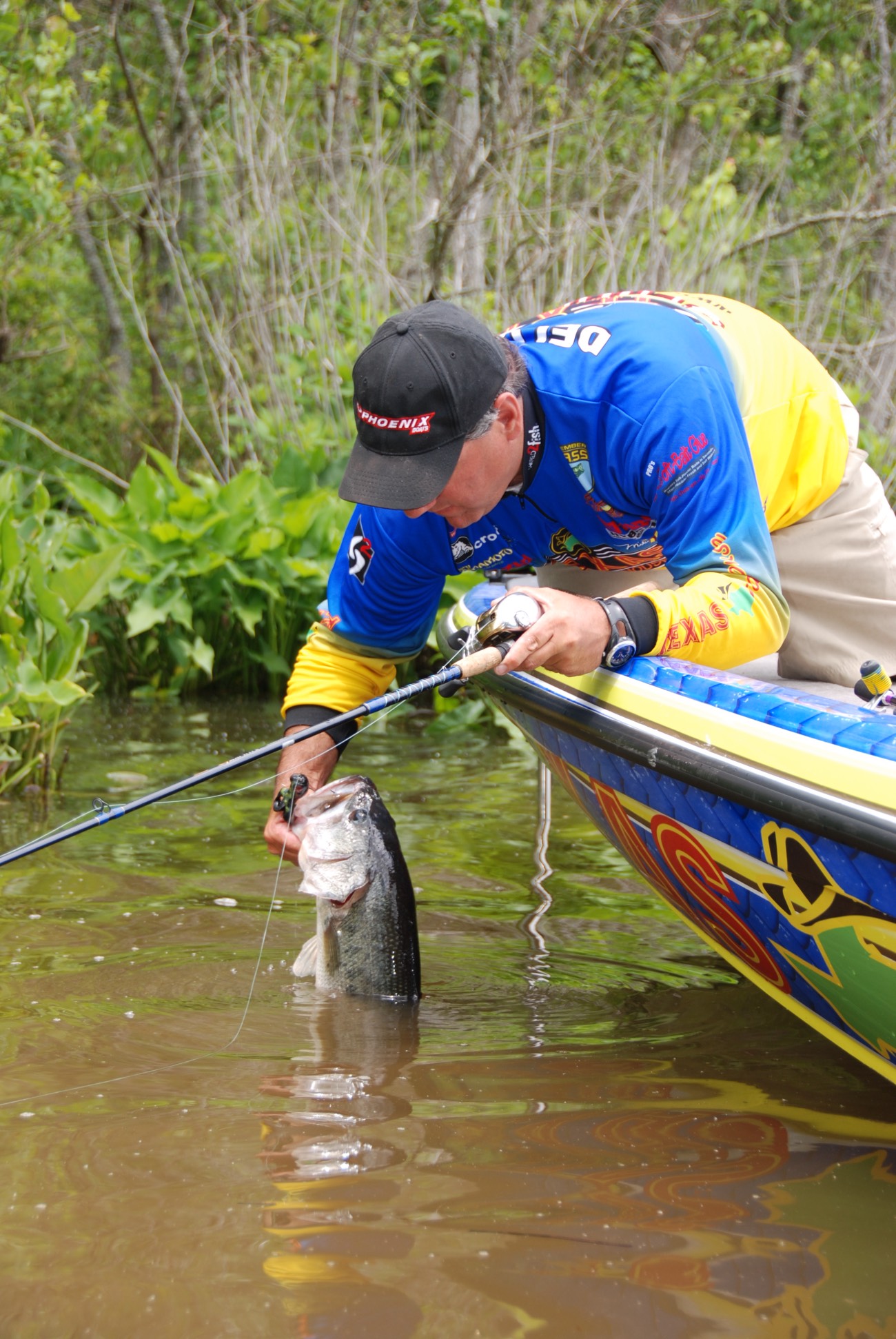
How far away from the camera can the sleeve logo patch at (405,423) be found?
9.12 ft

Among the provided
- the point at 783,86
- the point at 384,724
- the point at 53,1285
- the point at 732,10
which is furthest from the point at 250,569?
the point at 783,86

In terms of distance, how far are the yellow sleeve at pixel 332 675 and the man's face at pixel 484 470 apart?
0.73 m

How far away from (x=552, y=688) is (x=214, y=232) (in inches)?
256

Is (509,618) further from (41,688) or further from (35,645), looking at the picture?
(35,645)

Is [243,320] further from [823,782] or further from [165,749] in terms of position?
[823,782]

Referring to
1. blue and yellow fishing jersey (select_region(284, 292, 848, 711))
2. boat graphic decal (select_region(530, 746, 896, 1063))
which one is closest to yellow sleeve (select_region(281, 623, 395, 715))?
blue and yellow fishing jersey (select_region(284, 292, 848, 711))

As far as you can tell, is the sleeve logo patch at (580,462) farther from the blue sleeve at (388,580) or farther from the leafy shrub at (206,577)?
the leafy shrub at (206,577)

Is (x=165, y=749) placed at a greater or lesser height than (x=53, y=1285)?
lesser

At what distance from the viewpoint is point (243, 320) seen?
8.20m

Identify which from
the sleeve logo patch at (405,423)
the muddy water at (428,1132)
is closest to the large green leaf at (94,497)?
the muddy water at (428,1132)

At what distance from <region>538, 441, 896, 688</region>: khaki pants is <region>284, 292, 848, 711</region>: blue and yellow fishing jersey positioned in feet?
0.29

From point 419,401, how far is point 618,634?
0.67 meters

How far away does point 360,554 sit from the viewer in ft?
11.5

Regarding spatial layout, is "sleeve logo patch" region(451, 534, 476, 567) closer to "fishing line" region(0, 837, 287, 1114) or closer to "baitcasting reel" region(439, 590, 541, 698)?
"baitcasting reel" region(439, 590, 541, 698)
